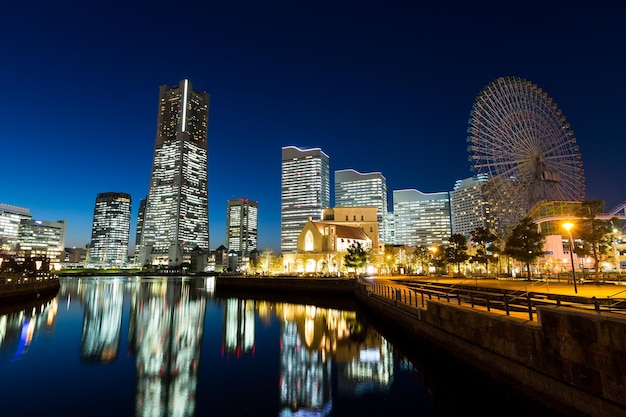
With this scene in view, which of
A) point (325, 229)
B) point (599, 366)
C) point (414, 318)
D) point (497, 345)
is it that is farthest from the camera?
point (325, 229)

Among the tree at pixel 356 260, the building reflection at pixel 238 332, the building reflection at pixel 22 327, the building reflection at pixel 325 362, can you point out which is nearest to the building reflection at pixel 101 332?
the building reflection at pixel 22 327

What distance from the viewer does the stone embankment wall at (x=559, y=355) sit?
10.9m

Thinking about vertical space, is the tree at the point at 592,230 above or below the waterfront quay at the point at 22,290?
above

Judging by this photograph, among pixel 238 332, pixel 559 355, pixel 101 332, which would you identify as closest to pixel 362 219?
pixel 238 332

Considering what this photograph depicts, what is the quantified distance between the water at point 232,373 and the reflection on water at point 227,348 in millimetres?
99


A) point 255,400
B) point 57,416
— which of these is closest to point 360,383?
point 255,400

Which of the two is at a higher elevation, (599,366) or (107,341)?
(599,366)

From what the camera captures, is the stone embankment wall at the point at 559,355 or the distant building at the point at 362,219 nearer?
the stone embankment wall at the point at 559,355

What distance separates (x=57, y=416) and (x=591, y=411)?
2143cm

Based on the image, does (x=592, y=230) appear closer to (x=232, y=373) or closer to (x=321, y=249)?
(x=232, y=373)

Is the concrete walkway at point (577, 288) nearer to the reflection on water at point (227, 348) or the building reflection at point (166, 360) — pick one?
the reflection on water at point (227, 348)

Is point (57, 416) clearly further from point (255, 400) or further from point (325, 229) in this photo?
point (325, 229)

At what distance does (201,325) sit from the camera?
4241cm

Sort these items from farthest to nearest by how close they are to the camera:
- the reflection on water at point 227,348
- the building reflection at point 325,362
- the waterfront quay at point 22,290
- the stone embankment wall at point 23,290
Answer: the stone embankment wall at point 23,290 < the waterfront quay at point 22,290 < the reflection on water at point 227,348 < the building reflection at point 325,362
